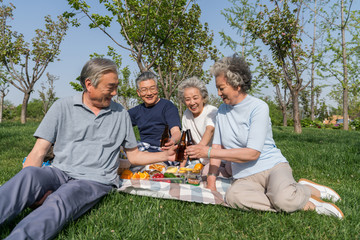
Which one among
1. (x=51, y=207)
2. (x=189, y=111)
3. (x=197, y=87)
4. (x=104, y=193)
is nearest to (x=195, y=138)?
(x=189, y=111)

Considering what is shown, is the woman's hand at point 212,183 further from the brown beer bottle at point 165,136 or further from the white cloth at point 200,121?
the brown beer bottle at point 165,136

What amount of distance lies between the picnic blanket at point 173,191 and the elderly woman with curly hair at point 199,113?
89 cm

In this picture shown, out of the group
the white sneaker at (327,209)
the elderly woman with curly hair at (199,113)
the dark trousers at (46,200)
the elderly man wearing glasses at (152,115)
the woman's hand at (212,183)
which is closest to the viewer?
the dark trousers at (46,200)

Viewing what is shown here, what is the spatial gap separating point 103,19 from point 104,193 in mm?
7972

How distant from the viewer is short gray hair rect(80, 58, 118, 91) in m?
3.21

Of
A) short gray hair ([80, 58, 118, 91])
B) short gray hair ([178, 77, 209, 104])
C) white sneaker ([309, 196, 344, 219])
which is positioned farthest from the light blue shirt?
short gray hair ([80, 58, 118, 91])

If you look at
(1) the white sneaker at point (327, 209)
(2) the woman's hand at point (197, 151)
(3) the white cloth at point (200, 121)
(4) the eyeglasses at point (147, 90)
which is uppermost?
(4) the eyeglasses at point (147, 90)

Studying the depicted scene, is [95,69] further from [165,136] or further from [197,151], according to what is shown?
[165,136]

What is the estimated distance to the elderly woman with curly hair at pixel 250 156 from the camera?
10.4 feet

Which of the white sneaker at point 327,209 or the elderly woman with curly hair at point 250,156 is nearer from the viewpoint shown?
the white sneaker at point 327,209

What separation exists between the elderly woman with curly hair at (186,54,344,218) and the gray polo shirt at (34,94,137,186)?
3.34 ft

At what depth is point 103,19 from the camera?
9.68 m

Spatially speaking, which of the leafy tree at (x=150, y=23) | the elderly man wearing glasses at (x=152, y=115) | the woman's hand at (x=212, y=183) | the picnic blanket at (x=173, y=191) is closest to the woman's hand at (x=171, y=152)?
the picnic blanket at (x=173, y=191)

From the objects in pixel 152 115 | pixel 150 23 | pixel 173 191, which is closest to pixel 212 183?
pixel 173 191
